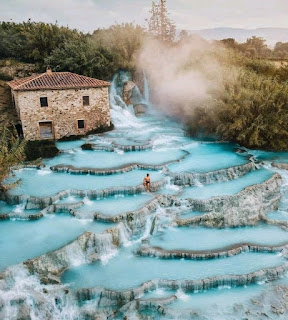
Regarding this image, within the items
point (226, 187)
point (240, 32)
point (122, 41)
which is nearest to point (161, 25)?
point (122, 41)

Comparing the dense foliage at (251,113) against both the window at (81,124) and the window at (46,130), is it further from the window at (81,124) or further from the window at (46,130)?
the window at (46,130)

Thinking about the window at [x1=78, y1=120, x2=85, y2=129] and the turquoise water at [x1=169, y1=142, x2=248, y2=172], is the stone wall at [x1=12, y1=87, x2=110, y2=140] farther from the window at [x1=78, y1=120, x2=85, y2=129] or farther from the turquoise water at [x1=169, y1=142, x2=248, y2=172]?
the turquoise water at [x1=169, y1=142, x2=248, y2=172]

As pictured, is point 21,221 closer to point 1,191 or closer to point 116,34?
point 1,191

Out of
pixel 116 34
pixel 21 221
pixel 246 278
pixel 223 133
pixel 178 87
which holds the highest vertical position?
pixel 116 34

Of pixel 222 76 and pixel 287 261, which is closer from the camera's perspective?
pixel 287 261

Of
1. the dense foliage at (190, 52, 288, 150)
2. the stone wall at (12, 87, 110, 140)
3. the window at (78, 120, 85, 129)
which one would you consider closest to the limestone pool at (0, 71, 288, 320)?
the dense foliage at (190, 52, 288, 150)

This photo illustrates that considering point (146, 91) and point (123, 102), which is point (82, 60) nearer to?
point (123, 102)

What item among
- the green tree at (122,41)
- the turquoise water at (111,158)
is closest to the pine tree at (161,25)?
the green tree at (122,41)

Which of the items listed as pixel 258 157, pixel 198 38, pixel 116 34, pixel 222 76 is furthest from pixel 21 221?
pixel 198 38
